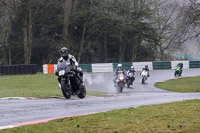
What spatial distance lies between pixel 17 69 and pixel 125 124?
28871mm

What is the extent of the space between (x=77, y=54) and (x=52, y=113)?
40.9 meters

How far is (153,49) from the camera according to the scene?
56.5m

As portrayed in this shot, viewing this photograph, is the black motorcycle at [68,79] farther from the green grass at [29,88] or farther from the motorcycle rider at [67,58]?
the green grass at [29,88]

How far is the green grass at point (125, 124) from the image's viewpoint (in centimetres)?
660

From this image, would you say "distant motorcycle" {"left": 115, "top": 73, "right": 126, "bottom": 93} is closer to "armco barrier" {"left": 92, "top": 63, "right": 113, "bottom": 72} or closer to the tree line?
"armco barrier" {"left": 92, "top": 63, "right": 113, "bottom": 72}

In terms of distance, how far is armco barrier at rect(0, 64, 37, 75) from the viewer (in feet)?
113

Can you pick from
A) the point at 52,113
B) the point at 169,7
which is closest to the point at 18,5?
the point at 169,7

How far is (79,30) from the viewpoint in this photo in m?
50.3

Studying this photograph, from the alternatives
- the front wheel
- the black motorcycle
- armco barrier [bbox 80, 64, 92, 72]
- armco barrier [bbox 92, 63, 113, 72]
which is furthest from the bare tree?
the front wheel

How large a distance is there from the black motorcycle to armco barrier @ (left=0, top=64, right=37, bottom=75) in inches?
910

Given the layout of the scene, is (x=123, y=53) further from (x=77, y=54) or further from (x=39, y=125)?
(x=39, y=125)

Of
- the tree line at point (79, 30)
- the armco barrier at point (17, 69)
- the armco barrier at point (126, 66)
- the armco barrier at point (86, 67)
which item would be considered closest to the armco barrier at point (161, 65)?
the armco barrier at point (126, 66)

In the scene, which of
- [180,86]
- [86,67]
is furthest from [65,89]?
[86,67]

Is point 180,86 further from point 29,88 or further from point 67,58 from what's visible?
point 67,58
